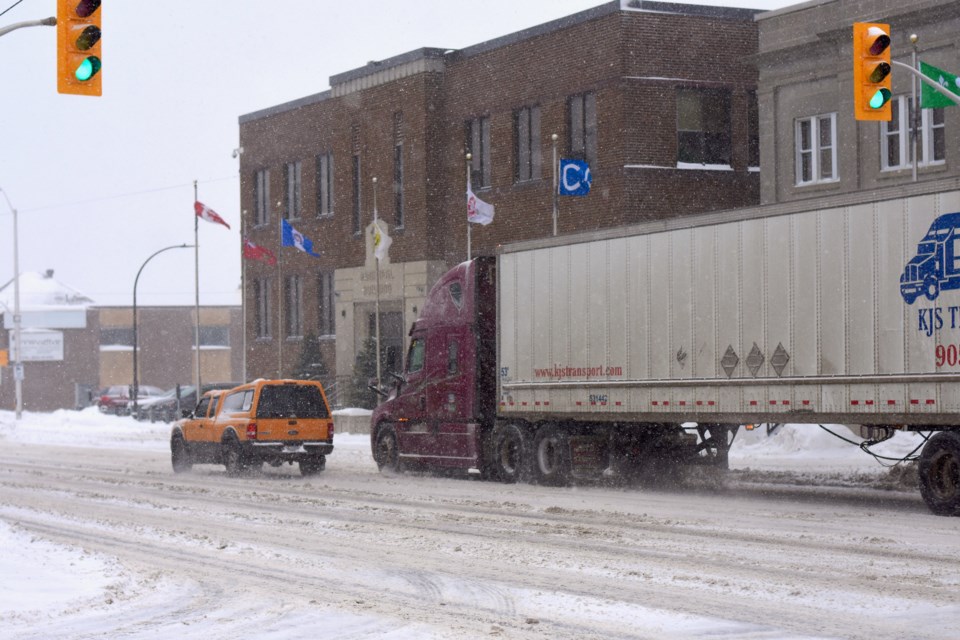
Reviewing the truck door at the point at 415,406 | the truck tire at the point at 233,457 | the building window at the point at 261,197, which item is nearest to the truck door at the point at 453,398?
the truck door at the point at 415,406

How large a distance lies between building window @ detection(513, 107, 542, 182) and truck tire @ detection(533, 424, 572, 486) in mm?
22154

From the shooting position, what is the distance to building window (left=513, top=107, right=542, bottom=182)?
1786 inches

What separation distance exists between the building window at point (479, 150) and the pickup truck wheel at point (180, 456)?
19982 millimetres

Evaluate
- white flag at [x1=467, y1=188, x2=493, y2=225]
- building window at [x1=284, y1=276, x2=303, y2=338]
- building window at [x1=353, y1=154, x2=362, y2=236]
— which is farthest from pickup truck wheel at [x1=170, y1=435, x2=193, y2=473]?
building window at [x1=284, y1=276, x2=303, y2=338]

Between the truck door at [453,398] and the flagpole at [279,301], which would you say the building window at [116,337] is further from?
the truck door at [453,398]

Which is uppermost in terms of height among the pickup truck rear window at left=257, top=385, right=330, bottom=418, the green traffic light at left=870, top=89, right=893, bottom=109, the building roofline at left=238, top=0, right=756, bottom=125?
the building roofline at left=238, top=0, right=756, bottom=125

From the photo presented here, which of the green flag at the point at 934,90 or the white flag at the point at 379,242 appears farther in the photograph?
the white flag at the point at 379,242

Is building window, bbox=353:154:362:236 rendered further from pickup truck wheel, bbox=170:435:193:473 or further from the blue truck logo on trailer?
the blue truck logo on trailer

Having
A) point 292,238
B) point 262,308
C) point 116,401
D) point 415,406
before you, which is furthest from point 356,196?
point 116,401

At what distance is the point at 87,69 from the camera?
578 inches

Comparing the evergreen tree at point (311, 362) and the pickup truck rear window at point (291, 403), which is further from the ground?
the evergreen tree at point (311, 362)

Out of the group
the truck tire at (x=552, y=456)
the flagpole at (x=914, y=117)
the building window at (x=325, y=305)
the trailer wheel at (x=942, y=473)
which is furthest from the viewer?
the building window at (x=325, y=305)

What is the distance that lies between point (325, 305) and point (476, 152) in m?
11.8

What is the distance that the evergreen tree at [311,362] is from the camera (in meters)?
56.0
